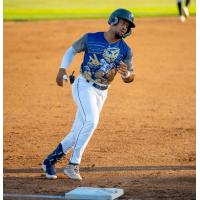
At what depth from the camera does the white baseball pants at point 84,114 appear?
852 cm

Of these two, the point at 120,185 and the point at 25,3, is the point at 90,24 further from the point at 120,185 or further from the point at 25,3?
the point at 120,185

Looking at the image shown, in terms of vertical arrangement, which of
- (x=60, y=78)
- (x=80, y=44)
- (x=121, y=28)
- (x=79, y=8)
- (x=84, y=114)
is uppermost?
(x=79, y=8)

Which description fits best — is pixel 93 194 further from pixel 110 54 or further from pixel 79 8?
pixel 79 8

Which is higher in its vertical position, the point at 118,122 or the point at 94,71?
the point at 94,71

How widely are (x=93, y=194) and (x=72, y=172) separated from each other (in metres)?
1.05

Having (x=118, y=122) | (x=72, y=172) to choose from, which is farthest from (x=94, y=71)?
(x=118, y=122)

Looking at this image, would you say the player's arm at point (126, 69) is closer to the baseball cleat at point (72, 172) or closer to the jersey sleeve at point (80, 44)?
the jersey sleeve at point (80, 44)

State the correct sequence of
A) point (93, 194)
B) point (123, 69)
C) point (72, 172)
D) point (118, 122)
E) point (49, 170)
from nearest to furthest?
1. point (93, 194)
2. point (123, 69)
3. point (72, 172)
4. point (49, 170)
5. point (118, 122)

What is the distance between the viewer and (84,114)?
8539 millimetres

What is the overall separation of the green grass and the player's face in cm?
2007

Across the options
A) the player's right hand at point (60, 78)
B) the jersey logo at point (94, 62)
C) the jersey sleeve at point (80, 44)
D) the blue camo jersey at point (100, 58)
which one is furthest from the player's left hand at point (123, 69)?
the player's right hand at point (60, 78)

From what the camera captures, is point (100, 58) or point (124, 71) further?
point (100, 58)

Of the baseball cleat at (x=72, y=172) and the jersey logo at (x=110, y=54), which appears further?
the baseball cleat at (x=72, y=172)

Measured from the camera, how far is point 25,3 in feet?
115
